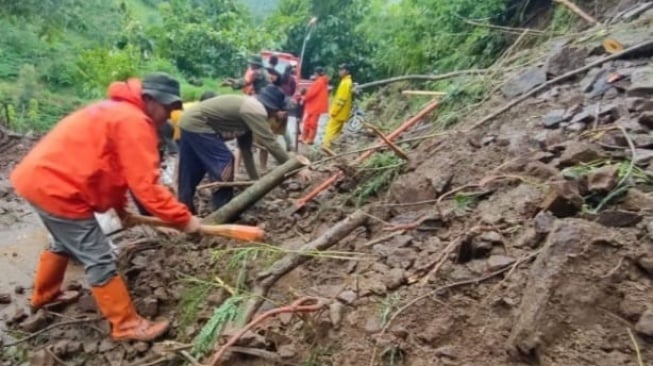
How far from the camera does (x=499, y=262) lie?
9.46ft

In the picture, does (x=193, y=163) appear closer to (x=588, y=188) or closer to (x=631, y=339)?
(x=588, y=188)

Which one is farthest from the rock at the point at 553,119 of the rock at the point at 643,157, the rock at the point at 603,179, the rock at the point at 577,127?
the rock at the point at 603,179

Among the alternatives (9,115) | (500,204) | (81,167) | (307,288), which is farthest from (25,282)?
(9,115)

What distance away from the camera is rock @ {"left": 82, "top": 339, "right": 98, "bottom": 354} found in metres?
3.50

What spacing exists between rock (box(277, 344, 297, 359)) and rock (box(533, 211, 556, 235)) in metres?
1.22

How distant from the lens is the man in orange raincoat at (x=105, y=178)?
338 centimetres

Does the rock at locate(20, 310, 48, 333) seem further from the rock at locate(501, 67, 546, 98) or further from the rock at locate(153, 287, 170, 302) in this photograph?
the rock at locate(501, 67, 546, 98)

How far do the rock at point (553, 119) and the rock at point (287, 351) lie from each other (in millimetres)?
2488

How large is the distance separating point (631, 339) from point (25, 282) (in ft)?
12.7

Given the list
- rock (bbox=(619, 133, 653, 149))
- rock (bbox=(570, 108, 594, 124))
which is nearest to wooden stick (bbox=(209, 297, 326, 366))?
rock (bbox=(619, 133, 653, 149))

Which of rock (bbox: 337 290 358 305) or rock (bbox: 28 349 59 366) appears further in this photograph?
rock (bbox: 28 349 59 366)

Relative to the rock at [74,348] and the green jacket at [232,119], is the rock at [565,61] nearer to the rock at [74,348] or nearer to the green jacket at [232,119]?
the green jacket at [232,119]

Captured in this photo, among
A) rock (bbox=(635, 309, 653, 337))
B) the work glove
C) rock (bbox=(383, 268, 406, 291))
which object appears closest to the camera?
rock (bbox=(635, 309, 653, 337))

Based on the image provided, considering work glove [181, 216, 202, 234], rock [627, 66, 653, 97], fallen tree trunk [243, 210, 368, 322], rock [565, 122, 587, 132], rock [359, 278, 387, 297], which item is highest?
rock [627, 66, 653, 97]
